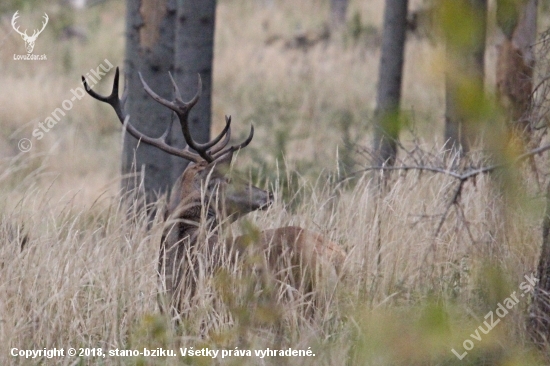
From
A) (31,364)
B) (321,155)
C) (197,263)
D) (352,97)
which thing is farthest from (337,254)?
(352,97)

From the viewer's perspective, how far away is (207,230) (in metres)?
4.69

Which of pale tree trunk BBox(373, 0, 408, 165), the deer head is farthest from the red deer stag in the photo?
pale tree trunk BBox(373, 0, 408, 165)

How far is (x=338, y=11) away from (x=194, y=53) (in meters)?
15.5

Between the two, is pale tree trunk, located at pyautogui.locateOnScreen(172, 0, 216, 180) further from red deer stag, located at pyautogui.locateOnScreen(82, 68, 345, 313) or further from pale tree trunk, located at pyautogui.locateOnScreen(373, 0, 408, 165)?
pale tree trunk, located at pyautogui.locateOnScreen(373, 0, 408, 165)

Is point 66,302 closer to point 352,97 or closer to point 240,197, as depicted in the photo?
point 240,197

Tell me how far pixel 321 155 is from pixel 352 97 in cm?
472

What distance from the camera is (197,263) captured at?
457 centimetres

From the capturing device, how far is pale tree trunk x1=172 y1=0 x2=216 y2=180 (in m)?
5.95

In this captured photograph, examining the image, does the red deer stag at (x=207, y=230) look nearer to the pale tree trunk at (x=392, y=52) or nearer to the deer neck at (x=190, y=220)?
the deer neck at (x=190, y=220)

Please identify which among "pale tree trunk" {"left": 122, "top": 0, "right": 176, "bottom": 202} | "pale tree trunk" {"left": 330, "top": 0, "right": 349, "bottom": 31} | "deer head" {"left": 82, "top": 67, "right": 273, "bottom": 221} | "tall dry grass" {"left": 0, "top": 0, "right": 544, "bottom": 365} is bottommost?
"tall dry grass" {"left": 0, "top": 0, "right": 544, "bottom": 365}

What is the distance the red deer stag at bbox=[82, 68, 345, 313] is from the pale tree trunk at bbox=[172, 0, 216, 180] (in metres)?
1.28

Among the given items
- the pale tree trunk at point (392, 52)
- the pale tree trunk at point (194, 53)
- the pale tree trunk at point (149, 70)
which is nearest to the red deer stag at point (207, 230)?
the pale tree trunk at point (194, 53)

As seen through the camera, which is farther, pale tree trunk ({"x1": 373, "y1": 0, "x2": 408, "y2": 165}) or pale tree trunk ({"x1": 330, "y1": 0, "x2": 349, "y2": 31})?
pale tree trunk ({"x1": 330, "y1": 0, "x2": 349, "y2": 31})

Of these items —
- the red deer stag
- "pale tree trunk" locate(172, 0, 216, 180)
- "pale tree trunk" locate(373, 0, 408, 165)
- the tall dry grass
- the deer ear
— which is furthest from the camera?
"pale tree trunk" locate(373, 0, 408, 165)
